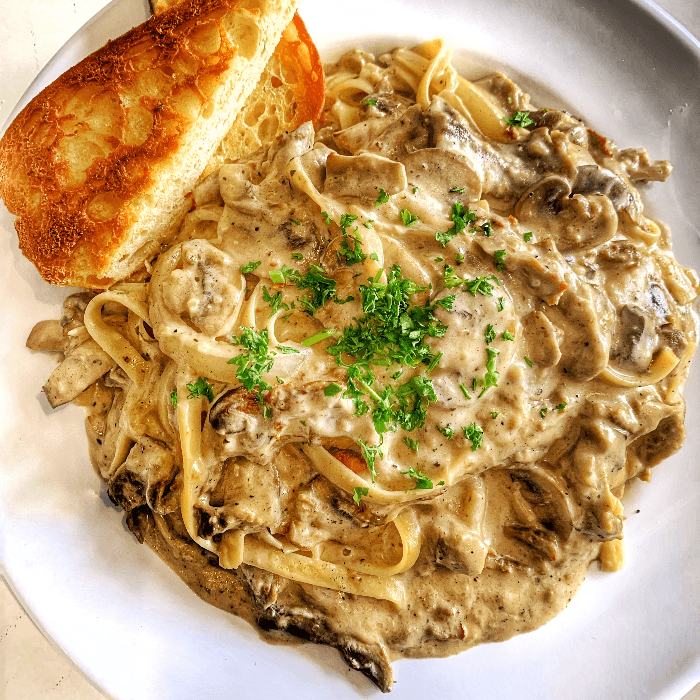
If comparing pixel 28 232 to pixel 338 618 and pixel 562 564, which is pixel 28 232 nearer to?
pixel 338 618

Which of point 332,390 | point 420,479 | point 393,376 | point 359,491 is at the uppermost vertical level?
point 393,376

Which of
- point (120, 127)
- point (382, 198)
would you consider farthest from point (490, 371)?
point (120, 127)

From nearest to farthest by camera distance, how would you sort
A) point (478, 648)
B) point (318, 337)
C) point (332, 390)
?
point (332, 390)
point (318, 337)
point (478, 648)

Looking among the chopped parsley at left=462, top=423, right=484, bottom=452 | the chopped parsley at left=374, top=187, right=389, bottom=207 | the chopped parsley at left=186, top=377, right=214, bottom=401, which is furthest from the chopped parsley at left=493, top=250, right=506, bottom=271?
the chopped parsley at left=186, top=377, right=214, bottom=401

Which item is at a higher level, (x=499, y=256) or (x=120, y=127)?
(x=499, y=256)

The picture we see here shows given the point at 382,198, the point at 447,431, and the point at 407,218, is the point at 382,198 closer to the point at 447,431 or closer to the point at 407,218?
the point at 407,218

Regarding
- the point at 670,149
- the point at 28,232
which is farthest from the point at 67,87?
Answer: the point at 670,149

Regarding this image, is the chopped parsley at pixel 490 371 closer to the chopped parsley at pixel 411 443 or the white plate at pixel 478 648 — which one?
the chopped parsley at pixel 411 443
